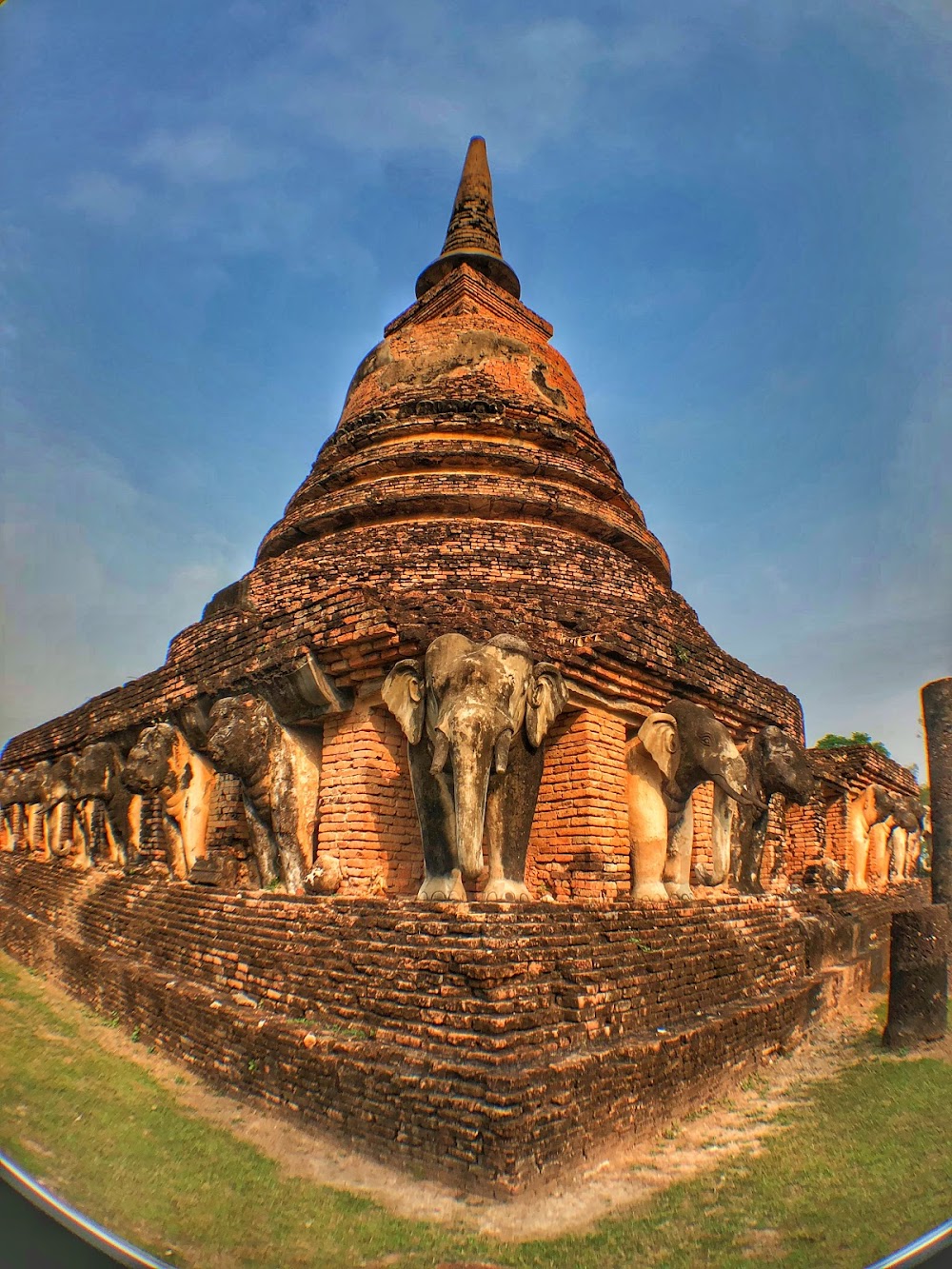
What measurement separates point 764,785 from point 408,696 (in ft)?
13.2

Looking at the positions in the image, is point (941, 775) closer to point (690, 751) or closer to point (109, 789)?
point (690, 751)

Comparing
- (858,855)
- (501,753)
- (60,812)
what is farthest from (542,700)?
(60,812)

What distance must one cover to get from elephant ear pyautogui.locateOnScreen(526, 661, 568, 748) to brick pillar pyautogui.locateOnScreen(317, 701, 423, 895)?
1.48 metres

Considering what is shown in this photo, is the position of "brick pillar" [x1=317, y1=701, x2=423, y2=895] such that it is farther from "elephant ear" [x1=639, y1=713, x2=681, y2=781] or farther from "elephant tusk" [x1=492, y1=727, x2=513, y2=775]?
"elephant ear" [x1=639, y1=713, x2=681, y2=781]

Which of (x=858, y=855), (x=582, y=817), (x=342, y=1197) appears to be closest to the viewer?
(x=342, y=1197)

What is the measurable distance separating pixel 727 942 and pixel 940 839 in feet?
18.3

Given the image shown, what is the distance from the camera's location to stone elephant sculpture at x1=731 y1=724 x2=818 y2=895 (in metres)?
7.54

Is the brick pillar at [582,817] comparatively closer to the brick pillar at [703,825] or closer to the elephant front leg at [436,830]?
the elephant front leg at [436,830]

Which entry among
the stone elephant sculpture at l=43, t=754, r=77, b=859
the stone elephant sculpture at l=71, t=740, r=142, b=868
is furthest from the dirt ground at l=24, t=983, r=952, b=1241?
the stone elephant sculpture at l=43, t=754, r=77, b=859

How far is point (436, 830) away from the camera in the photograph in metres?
5.45


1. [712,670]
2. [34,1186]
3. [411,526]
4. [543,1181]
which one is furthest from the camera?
[411,526]

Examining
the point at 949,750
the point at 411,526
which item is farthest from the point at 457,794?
the point at 949,750

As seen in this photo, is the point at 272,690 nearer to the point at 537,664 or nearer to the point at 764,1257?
the point at 537,664

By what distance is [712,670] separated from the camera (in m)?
7.96
